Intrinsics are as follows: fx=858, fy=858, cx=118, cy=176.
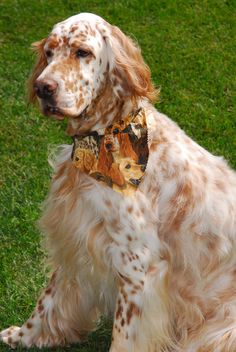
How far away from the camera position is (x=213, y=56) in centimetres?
912

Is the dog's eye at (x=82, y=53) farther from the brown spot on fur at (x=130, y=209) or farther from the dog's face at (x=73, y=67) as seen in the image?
the brown spot on fur at (x=130, y=209)

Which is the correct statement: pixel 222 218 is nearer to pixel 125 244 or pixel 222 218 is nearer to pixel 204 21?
pixel 125 244

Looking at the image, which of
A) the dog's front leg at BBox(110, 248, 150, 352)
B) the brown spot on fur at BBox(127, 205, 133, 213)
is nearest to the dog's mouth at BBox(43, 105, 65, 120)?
the brown spot on fur at BBox(127, 205, 133, 213)

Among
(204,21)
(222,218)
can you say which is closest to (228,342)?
(222,218)

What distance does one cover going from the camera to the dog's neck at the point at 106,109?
14.7 ft

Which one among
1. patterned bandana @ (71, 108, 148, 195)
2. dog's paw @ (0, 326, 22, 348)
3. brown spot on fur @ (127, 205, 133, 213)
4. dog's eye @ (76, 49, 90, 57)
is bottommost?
dog's paw @ (0, 326, 22, 348)

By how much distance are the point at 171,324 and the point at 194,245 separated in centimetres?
52

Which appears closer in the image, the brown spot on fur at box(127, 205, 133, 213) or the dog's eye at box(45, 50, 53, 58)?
the dog's eye at box(45, 50, 53, 58)

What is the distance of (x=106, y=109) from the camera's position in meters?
4.54

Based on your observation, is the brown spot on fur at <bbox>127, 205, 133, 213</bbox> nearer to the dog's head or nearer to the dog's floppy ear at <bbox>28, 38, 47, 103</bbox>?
the dog's head

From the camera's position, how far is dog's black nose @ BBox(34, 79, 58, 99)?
13.8 ft

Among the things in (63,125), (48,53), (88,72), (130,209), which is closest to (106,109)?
(88,72)

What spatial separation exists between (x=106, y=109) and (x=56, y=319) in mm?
1511

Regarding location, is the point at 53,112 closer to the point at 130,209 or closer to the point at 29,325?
the point at 130,209
